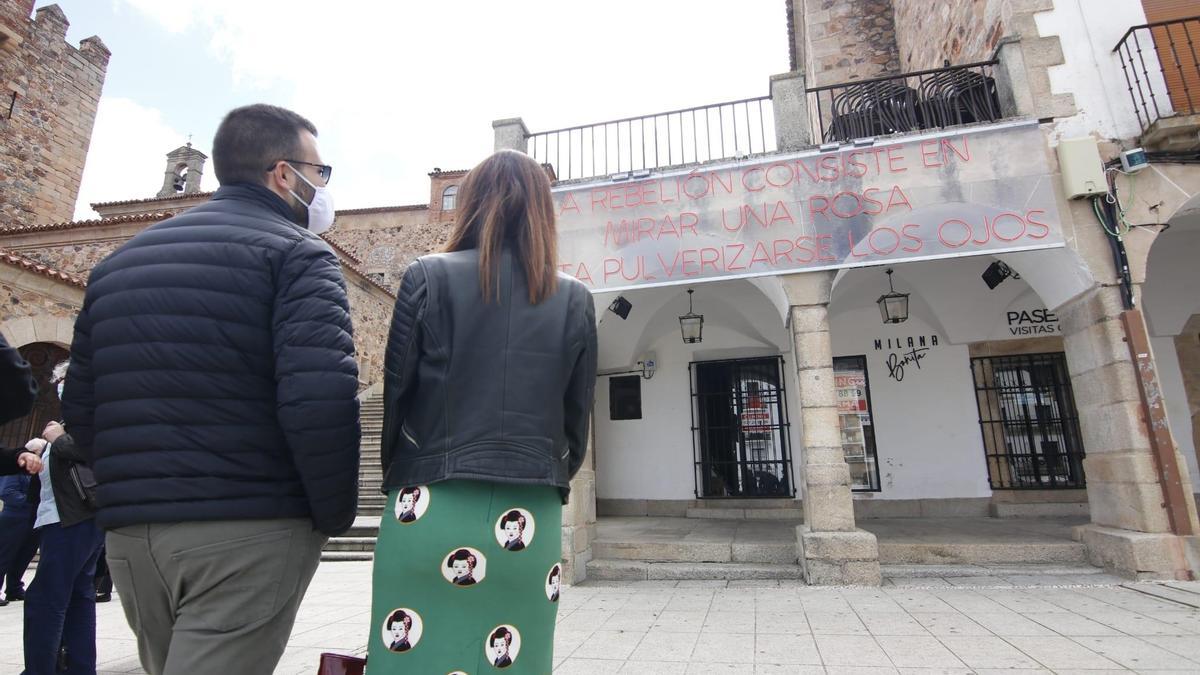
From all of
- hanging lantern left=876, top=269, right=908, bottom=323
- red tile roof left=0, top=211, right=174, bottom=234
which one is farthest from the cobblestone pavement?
red tile roof left=0, top=211, right=174, bottom=234

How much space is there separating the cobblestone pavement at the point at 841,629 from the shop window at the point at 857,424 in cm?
316

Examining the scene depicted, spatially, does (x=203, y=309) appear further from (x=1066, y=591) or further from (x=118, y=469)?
(x=1066, y=591)

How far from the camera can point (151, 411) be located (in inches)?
51.9

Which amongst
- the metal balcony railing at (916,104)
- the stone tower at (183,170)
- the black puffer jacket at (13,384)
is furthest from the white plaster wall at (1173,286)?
Answer: the stone tower at (183,170)

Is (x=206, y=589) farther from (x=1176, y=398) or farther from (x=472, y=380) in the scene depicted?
(x=1176, y=398)

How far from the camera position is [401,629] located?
135cm

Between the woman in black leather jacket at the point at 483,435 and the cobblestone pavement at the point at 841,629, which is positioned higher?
the woman in black leather jacket at the point at 483,435

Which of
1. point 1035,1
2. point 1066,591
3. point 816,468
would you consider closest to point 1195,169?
point 1035,1

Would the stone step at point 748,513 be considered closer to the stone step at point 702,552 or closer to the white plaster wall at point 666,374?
the white plaster wall at point 666,374

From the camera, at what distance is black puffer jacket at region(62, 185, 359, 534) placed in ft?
4.24

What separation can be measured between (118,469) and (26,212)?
22.2 meters

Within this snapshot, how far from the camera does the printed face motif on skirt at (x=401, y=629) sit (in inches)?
52.7

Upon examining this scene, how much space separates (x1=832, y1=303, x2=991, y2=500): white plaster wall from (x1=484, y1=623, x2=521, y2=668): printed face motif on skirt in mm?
8393

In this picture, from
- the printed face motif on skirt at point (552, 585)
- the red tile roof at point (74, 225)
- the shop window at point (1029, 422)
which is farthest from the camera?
the red tile roof at point (74, 225)
